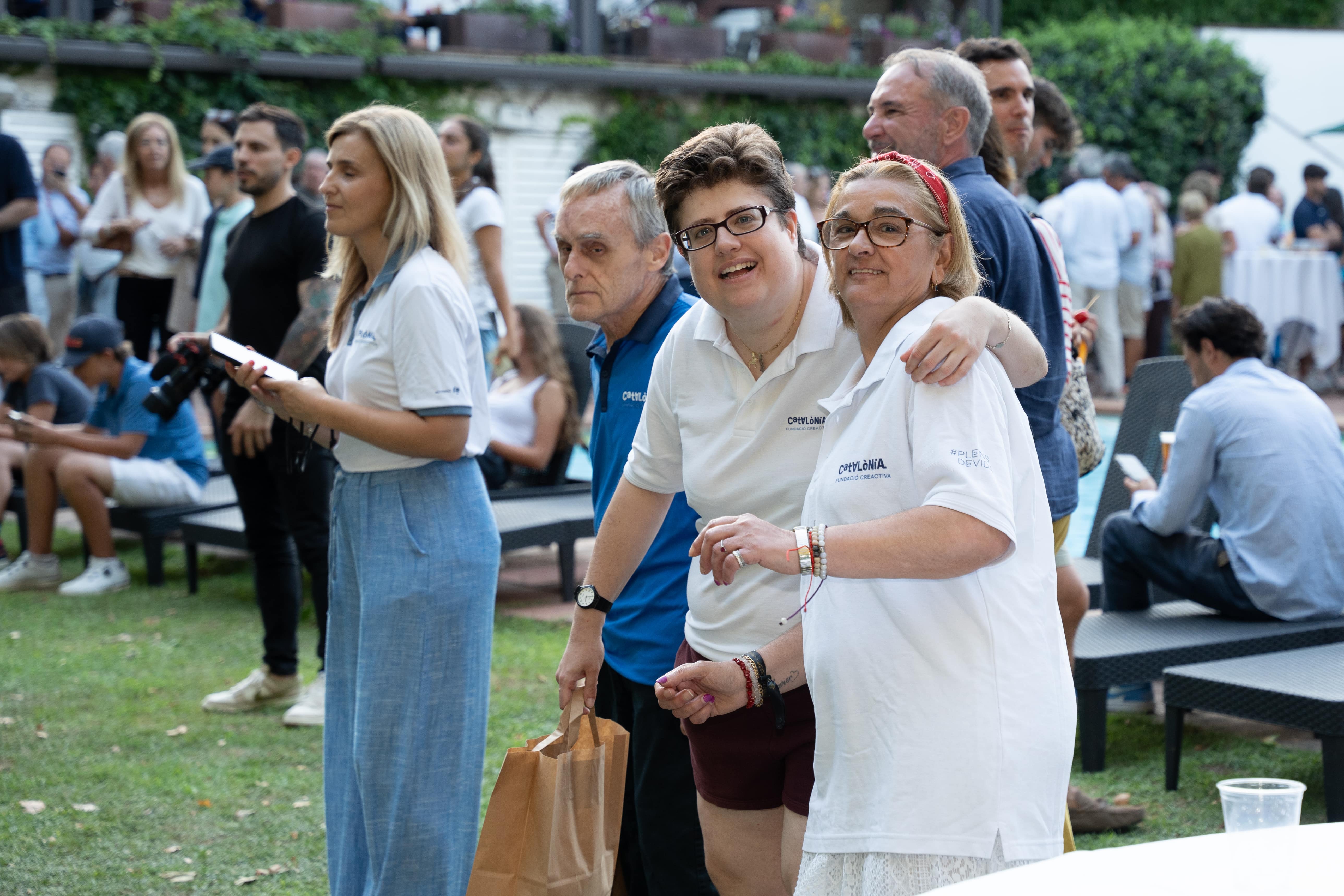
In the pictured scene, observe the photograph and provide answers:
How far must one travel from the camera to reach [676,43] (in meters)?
18.0

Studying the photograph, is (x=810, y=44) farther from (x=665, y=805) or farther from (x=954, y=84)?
(x=665, y=805)

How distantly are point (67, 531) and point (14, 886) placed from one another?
5683mm

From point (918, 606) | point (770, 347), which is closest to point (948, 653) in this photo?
point (918, 606)

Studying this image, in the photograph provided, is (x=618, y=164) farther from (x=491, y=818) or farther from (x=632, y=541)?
(x=491, y=818)

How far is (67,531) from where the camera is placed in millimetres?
9156

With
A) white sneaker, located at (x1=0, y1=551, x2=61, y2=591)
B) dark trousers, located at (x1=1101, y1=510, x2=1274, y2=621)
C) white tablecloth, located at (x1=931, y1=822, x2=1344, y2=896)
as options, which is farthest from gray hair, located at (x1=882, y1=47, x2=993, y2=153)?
white sneaker, located at (x1=0, y1=551, x2=61, y2=591)

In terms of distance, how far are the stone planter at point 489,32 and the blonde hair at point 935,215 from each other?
1525cm

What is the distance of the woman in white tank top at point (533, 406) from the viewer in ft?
24.8

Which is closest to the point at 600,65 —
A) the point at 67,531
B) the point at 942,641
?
the point at 67,531

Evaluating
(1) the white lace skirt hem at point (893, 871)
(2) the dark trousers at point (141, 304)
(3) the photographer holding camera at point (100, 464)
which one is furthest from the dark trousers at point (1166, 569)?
(2) the dark trousers at point (141, 304)

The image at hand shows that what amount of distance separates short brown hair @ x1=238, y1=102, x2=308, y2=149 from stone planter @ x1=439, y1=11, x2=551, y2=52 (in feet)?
38.9

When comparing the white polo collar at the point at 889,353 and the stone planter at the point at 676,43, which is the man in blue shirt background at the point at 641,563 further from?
the stone planter at the point at 676,43

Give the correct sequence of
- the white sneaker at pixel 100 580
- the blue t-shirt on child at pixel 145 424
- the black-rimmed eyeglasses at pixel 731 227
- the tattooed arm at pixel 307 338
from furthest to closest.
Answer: the blue t-shirt on child at pixel 145 424 → the white sneaker at pixel 100 580 → the tattooed arm at pixel 307 338 → the black-rimmed eyeglasses at pixel 731 227

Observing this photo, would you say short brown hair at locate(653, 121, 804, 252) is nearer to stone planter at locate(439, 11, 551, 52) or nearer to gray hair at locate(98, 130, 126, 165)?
gray hair at locate(98, 130, 126, 165)
